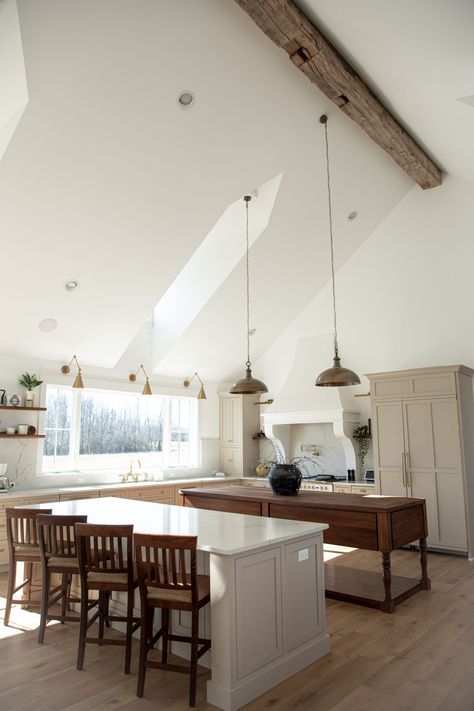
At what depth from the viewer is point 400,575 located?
5.43 meters

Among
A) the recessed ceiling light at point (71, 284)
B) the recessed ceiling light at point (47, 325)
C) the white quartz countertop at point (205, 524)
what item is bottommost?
the white quartz countertop at point (205, 524)

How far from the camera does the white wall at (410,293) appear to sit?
7.06m

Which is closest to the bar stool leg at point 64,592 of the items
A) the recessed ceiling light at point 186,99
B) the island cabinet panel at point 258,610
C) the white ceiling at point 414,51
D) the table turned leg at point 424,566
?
the island cabinet panel at point 258,610

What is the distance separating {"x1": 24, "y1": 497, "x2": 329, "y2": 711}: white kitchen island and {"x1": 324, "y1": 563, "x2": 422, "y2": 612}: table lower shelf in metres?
1.07

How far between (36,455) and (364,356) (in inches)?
196

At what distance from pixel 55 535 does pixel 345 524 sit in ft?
8.00

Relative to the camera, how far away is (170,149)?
505 cm

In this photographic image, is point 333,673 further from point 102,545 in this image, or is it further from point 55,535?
point 55,535

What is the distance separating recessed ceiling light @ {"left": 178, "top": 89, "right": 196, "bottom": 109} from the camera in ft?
15.2

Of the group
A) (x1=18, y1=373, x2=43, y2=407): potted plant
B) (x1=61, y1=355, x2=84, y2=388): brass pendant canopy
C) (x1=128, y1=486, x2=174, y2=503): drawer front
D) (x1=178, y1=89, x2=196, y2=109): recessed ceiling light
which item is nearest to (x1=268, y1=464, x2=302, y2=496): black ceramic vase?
(x1=128, y1=486, x2=174, y2=503): drawer front

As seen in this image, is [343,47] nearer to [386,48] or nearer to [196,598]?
[386,48]

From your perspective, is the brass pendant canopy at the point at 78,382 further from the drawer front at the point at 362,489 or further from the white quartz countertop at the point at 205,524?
the drawer front at the point at 362,489

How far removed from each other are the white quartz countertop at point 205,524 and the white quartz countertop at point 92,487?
1454 mm

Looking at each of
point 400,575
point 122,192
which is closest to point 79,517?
point 122,192
